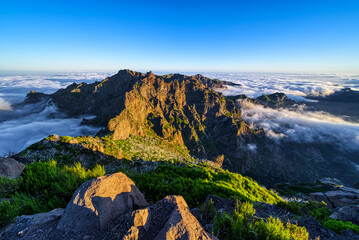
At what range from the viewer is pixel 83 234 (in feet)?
12.8

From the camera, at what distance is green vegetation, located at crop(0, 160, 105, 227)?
505 centimetres

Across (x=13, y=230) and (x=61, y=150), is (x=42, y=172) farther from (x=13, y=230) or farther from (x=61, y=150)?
(x=61, y=150)

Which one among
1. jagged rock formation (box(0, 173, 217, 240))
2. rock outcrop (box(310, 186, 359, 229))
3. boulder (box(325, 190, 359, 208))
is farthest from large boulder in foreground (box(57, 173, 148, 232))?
boulder (box(325, 190, 359, 208))

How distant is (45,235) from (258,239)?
6122 millimetres

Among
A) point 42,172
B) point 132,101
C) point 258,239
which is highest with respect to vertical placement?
point 42,172

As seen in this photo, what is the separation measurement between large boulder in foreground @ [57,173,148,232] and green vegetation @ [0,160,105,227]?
5.45ft

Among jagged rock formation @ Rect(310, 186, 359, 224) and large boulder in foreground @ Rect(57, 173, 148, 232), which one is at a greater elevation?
large boulder in foreground @ Rect(57, 173, 148, 232)

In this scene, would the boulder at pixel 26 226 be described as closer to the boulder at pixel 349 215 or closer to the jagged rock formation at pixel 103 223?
the jagged rock formation at pixel 103 223

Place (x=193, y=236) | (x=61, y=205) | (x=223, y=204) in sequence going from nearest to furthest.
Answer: (x=193, y=236)
(x=61, y=205)
(x=223, y=204)

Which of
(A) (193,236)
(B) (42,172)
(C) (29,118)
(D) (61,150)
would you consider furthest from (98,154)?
(C) (29,118)

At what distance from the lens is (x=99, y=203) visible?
4.64m

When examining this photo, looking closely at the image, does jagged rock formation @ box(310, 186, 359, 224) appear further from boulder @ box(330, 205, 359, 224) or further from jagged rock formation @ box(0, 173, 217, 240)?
jagged rock formation @ box(0, 173, 217, 240)

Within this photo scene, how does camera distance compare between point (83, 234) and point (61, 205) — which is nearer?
point (83, 234)

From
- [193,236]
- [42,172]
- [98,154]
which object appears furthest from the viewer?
[98,154]
